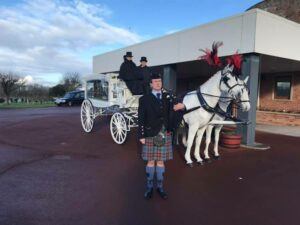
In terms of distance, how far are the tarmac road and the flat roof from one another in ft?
10.5

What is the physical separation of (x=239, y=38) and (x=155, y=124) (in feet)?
17.8

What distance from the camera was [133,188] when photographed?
16.2 feet

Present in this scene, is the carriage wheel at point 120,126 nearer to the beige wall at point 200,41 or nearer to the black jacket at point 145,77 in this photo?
the black jacket at point 145,77

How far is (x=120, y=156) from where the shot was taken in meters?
7.33

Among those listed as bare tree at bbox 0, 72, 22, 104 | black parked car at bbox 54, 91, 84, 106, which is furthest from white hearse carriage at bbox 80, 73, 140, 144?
bare tree at bbox 0, 72, 22, 104

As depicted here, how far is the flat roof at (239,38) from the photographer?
792cm

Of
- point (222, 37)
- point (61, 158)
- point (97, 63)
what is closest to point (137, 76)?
point (61, 158)

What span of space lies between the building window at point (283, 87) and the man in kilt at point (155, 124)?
12370 mm

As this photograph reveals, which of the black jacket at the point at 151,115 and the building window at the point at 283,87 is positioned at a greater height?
the building window at the point at 283,87

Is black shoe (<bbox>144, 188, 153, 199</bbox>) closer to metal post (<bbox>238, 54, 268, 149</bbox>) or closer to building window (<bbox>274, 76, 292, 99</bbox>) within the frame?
metal post (<bbox>238, 54, 268, 149</bbox>)

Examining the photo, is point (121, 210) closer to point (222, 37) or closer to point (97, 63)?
point (222, 37)

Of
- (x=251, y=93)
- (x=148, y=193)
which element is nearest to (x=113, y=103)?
(x=251, y=93)

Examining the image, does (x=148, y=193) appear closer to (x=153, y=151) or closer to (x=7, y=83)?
(x=153, y=151)

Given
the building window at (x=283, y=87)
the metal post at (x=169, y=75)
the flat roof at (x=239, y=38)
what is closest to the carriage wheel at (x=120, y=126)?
the flat roof at (x=239, y=38)
